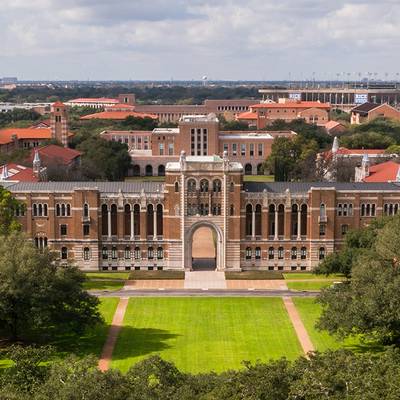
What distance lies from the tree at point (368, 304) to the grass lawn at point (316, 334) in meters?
2.18

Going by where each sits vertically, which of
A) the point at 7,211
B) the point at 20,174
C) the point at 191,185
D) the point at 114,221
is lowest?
the point at 114,221

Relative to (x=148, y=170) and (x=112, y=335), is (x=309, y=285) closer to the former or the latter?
(x=112, y=335)

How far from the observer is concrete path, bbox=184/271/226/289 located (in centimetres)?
7925

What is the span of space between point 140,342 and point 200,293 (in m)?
16.5

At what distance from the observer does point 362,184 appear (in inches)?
3469

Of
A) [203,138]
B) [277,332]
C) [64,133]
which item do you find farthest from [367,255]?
[64,133]

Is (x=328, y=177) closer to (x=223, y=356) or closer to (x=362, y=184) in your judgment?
(x=362, y=184)

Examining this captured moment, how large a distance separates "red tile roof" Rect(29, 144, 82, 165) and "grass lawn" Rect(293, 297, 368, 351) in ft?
226

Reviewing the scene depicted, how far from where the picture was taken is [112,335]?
6241 centimetres

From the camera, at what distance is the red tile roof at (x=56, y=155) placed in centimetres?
13325

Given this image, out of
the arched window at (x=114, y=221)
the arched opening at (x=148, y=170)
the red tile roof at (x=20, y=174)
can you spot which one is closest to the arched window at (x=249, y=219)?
the arched window at (x=114, y=221)

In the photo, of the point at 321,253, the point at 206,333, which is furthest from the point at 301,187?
the point at 206,333

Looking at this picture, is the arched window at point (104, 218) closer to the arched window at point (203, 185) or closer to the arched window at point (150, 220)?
the arched window at point (150, 220)

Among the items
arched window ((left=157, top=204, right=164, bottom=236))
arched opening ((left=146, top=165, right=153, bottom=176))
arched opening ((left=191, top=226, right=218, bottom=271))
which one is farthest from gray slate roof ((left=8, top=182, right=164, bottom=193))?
arched opening ((left=146, top=165, right=153, bottom=176))
